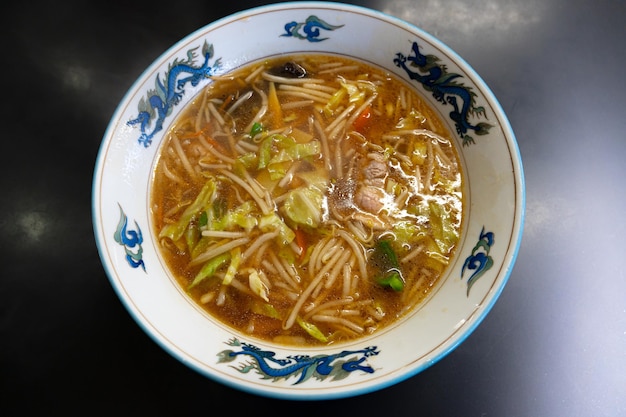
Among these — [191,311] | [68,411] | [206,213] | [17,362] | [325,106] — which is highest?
[325,106]

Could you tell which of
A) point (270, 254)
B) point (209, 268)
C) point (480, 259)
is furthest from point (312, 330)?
point (480, 259)

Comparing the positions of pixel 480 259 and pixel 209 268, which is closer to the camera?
pixel 480 259

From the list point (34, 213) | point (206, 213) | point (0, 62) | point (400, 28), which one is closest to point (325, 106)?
point (400, 28)

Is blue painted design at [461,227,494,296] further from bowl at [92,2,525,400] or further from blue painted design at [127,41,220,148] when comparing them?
blue painted design at [127,41,220,148]

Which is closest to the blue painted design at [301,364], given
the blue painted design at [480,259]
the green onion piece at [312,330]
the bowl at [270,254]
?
the bowl at [270,254]

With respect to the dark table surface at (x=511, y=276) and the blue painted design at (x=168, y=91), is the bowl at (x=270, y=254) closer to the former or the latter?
the blue painted design at (x=168, y=91)

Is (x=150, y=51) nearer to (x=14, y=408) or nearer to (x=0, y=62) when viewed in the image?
(x=0, y=62)

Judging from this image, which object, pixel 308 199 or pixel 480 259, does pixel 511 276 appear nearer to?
pixel 480 259
